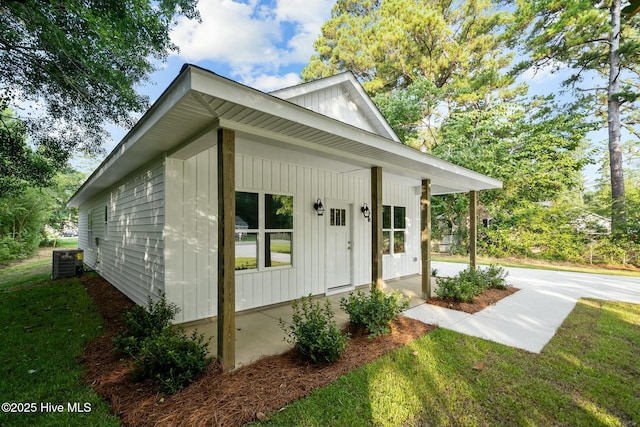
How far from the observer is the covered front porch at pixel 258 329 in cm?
358

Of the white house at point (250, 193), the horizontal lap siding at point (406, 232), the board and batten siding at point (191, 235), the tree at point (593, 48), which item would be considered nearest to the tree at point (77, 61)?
the white house at point (250, 193)

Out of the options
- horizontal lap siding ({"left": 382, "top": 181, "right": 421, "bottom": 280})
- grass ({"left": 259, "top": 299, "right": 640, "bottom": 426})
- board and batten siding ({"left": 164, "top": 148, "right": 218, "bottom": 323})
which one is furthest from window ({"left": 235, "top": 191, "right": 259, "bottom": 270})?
horizontal lap siding ({"left": 382, "top": 181, "right": 421, "bottom": 280})

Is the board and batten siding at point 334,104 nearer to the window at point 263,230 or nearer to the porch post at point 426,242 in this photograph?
the window at point 263,230

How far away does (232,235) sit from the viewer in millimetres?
3049

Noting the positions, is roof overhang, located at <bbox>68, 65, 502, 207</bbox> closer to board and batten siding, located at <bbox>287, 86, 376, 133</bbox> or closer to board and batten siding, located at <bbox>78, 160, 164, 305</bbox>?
board and batten siding, located at <bbox>78, 160, 164, 305</bbox>

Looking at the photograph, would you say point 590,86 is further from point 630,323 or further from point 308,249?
point 308,249

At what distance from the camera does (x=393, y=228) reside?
8094 mm

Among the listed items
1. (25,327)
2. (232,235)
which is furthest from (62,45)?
(232,235)

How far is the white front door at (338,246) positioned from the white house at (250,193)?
30 millimetres

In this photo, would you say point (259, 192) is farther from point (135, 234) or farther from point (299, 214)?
point (135, 234)

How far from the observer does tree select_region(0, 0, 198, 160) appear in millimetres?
5207

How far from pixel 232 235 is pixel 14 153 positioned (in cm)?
900

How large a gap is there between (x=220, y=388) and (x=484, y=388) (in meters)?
2.46

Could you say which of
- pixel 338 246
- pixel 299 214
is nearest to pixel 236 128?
pixel 299 214
